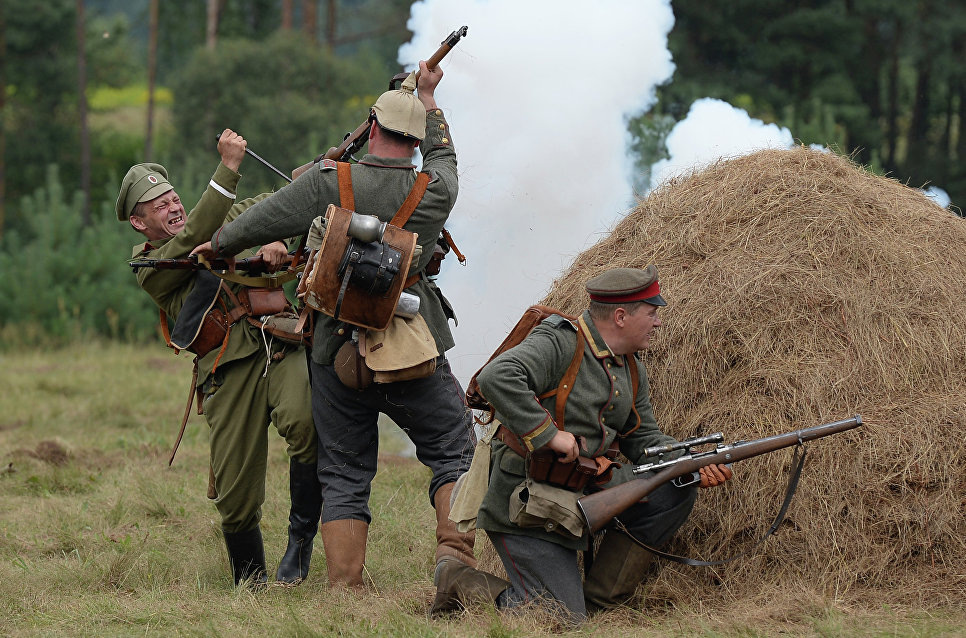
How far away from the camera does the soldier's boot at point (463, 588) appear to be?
16.0 ft

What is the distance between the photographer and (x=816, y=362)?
17.0 feet

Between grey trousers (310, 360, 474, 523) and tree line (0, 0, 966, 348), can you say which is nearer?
grey trousers (310, 360, 474, 523)

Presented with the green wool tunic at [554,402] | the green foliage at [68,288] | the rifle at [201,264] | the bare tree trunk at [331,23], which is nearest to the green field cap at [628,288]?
the green wool tunic at [554,402]

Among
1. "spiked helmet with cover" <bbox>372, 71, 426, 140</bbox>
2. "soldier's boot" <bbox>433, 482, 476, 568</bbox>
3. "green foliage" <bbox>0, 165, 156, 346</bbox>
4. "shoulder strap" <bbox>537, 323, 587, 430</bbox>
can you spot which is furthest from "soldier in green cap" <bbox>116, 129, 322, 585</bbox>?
"green foliage" <bbox>0, 165, 156, 346</bbox>

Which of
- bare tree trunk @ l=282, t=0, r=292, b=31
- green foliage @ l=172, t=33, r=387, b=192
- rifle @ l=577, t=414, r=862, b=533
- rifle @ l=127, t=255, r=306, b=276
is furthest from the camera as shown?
bare tree trunk @ l=282, t=0, r=292, b=31

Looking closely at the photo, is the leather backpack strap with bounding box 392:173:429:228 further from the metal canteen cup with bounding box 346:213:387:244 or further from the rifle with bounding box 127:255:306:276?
the rifle with bounding box 127:255:306:276

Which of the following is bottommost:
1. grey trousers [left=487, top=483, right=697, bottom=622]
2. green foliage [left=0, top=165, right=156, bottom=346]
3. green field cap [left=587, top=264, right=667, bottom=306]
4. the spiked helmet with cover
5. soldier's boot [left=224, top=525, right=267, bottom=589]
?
green foliage [left=0, top=165, right=156, bottom=346]

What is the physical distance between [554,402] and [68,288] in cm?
1361

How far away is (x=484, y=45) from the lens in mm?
10352

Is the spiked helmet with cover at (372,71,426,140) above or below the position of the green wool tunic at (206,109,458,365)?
above

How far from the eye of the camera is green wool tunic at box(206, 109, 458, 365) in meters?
5.13

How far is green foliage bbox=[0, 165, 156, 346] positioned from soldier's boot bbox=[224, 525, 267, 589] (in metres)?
11.0

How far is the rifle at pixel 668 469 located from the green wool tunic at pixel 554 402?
0.58 ft

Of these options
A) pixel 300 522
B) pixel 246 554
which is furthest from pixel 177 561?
pixel 300 522
